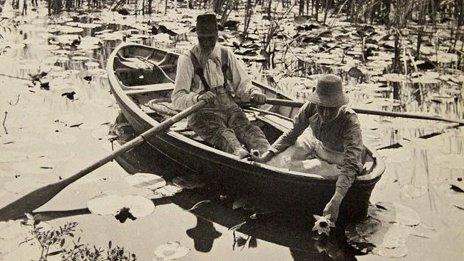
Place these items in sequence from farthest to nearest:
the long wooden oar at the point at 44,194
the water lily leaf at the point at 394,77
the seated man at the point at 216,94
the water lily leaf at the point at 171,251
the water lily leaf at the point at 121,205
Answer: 1. the water lily leaf at the point at 394,77
2. the seated man at the point at 216,94
3. the water lily leaf at the point at 121,205
4. the long wooden oar at the point at 44,194
5. the water lily leaf at the point at 171,251

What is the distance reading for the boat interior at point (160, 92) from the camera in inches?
191

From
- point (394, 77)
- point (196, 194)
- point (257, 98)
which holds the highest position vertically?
point (394, 77)

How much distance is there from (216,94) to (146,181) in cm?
99

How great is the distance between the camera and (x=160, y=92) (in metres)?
6.05

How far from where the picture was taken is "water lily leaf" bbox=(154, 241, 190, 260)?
334cm

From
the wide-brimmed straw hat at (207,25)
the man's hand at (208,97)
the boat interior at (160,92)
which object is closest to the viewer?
the wide-brimmed straw hat at (207,25)

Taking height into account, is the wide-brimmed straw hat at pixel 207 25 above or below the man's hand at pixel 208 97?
above

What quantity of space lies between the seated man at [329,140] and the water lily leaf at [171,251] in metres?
0.87

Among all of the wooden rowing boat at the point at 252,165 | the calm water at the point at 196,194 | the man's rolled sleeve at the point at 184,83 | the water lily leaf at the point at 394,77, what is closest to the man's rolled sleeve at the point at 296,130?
the wooden rowing boat at the point at 252,165

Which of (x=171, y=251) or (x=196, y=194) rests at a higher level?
(x=196, y=194)

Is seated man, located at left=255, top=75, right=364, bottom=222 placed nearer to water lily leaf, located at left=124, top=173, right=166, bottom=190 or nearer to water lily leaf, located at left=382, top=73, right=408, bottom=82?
water lily leaf, located at left=124, top=173, right=166, bottom=190

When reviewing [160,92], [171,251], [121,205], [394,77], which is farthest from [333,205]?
[394,77]

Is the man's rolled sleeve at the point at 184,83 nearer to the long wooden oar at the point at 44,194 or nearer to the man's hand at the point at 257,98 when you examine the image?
the long wooden oar at the point at 44,194

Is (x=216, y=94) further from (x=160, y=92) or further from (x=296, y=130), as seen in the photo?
(x=160, y=92)
